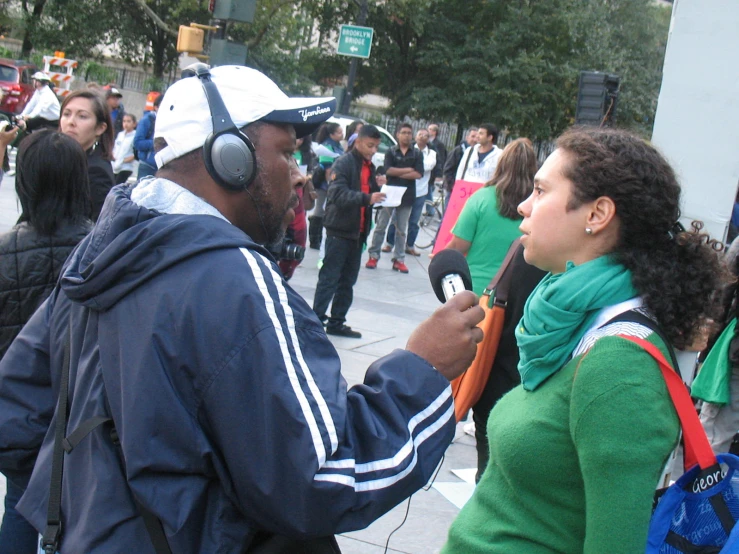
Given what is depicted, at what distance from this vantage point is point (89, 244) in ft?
5.57

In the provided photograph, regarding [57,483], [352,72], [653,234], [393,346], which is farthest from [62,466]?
[352,72]

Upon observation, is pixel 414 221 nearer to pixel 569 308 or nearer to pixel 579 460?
pixel 569 308

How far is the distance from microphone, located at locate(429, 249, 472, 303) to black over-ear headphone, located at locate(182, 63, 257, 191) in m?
0.75

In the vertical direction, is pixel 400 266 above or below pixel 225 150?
below

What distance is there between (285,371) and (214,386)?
0.42ft

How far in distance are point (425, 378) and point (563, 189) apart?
29.5 inches

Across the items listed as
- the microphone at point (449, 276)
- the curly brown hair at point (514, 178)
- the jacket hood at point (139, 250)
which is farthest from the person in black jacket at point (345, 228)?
the jacket hood at point (139, 250)

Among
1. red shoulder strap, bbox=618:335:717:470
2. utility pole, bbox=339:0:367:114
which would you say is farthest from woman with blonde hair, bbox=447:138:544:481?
utility pole, bbox=339:0:367:114

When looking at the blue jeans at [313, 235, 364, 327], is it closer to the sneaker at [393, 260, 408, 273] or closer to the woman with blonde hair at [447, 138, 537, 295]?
the woman with blonde hair at [447, 138, 537, 295]

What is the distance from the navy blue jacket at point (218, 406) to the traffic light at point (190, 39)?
10954 mm

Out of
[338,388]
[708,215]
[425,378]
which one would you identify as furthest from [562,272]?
[708,215]

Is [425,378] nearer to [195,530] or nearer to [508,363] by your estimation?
[195,530]

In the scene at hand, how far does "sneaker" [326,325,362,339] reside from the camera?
8203 millimetres

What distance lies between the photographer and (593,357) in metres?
1.86
